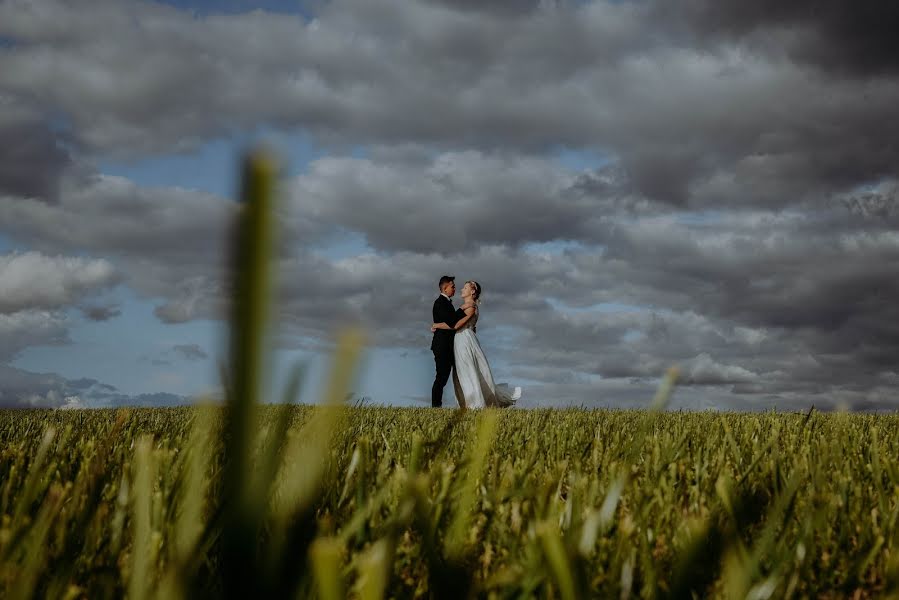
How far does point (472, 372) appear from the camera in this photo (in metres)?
15.0

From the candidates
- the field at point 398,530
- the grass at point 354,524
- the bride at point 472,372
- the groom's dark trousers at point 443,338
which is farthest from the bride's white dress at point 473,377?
the field at point 398,530

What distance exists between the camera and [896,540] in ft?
6.15

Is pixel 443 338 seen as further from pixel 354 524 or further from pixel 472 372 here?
pixel 354 524

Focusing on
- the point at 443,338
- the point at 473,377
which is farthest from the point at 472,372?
the point at 443,338

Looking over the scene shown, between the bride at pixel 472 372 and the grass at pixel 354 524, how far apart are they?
1160 cm

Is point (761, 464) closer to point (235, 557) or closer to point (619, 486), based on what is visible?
point (619, 486)

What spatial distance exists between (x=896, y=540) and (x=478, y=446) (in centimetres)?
147

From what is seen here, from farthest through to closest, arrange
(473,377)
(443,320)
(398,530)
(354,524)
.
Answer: (443,320), (473,377), (354,524), (398,530)

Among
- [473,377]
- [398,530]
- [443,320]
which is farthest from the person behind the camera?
[443,320]

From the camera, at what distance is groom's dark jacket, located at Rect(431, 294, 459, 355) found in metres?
16.7

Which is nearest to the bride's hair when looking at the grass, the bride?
the bride

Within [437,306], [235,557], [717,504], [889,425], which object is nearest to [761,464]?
[717,504]

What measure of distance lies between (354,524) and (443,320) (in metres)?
15.5

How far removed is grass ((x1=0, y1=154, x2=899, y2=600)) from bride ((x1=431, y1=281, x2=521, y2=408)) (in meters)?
11.6
